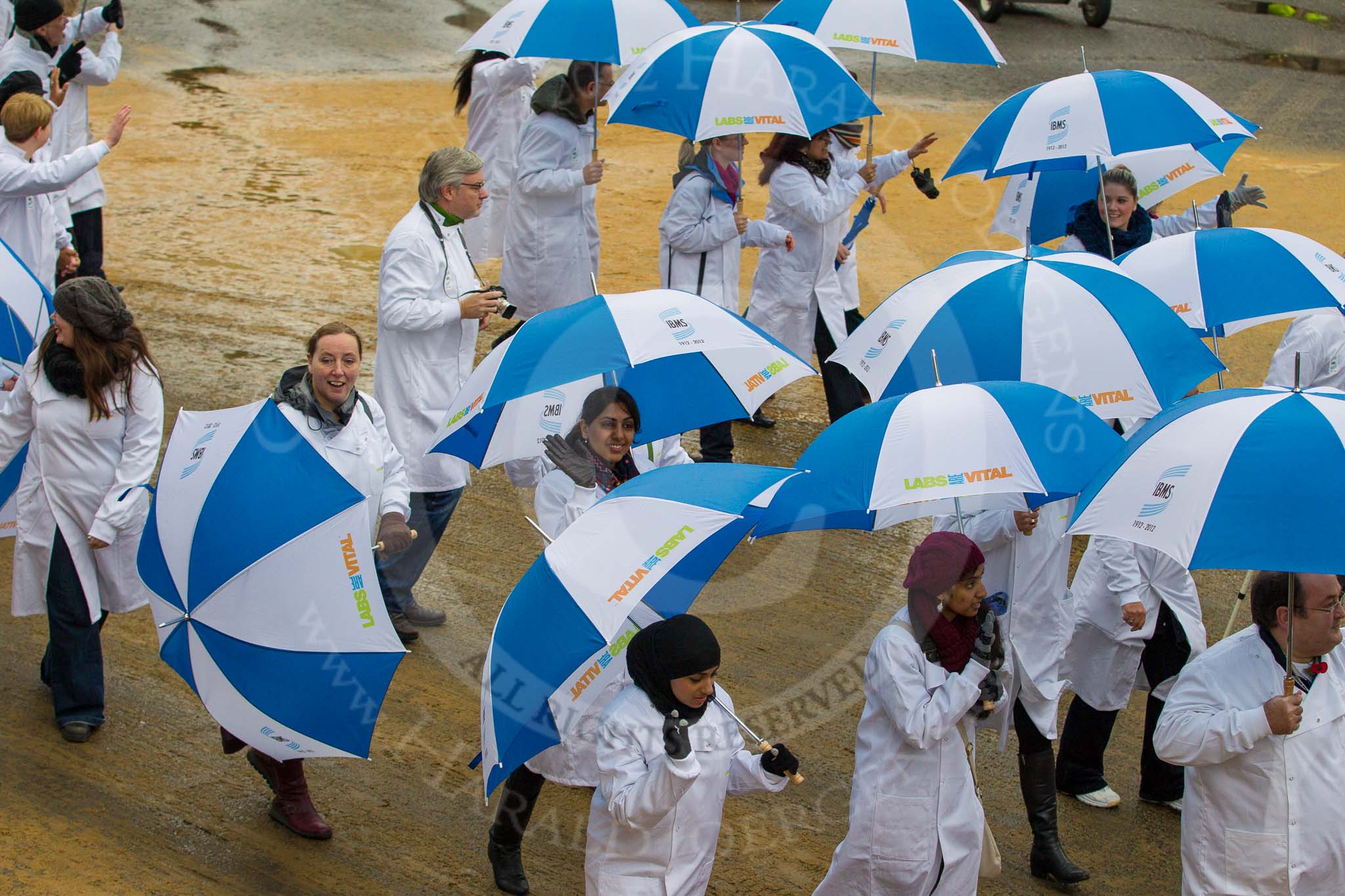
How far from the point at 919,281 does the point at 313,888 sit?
3.23 m

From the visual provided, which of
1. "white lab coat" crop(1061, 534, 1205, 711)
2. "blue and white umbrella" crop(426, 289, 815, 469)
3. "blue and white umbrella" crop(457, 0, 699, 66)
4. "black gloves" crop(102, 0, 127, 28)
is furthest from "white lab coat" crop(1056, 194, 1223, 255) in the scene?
"black gloves" crop(102, 0, 127, 28)

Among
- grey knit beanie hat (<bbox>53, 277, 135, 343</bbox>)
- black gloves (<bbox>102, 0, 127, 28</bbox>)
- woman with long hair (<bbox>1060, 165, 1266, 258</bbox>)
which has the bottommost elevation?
grey knit beanie hat (<bbox>53, 277, 135, 343</bbox>)

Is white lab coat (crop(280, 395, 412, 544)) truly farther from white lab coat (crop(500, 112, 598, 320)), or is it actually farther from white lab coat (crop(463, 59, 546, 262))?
white lab coat (crop(463, 59, 546, 262))

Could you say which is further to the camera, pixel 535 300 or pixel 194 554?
pixel 535 300

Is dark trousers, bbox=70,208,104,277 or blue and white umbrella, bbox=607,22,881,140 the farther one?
dark trousers, bbox=70,208,104,277

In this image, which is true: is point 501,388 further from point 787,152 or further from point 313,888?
point 787,152

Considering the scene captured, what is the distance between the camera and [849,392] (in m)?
8.37

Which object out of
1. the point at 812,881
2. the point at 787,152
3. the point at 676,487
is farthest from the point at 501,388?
the point at 787,152

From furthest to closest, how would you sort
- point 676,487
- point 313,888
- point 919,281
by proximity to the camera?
point 919,281, point 313,888, point 676,487

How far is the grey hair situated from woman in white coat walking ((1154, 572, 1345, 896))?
3830 mm

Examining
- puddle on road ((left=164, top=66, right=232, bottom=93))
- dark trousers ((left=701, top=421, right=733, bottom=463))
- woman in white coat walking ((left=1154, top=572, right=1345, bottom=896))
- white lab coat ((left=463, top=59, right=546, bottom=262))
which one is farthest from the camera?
puddle on road ((left=164, top=66, right=232, bottom=93))

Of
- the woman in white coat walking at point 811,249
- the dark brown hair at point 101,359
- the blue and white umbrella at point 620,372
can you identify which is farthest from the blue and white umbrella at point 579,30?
the dark brown hair at point 101,359

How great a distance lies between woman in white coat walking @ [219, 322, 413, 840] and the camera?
17.1 feet

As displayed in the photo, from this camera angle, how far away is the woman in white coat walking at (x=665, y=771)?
397cm
